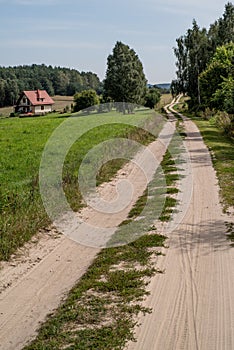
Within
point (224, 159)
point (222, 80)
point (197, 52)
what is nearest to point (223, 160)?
point (224, 159)

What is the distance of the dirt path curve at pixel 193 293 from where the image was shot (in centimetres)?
500

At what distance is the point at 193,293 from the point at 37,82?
12126 cm

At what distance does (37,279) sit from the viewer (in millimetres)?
6879

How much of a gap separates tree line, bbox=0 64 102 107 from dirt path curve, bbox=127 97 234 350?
96.9 meters

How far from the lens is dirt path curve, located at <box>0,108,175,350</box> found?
545cm

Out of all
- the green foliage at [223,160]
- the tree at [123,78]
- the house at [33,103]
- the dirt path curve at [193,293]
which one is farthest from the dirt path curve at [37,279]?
the house at [33,103]

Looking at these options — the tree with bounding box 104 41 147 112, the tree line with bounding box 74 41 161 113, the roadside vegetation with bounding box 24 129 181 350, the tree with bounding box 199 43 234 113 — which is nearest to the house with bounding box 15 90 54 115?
the tree line with bounding box 74 41 161 113

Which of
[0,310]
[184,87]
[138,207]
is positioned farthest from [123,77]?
[0,310]

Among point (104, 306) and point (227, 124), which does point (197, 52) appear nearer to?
point (227, 124)

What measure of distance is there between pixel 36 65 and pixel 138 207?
166993 millimetres

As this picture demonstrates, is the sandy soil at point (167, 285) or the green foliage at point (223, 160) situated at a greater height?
the green foliage at point (223, 160)

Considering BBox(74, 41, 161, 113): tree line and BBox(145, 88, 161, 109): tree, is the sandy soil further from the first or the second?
BBox(145, 88, 161, 109): tree

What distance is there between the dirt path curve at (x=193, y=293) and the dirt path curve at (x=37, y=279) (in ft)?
4.58

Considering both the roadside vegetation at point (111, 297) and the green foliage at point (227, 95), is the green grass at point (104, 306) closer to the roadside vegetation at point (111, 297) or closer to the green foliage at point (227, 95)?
the roadside vegetation at point (111, 297)
